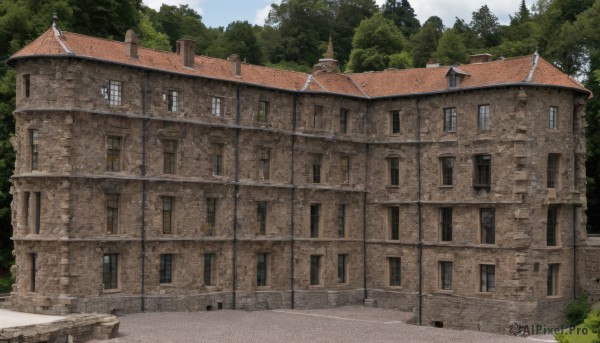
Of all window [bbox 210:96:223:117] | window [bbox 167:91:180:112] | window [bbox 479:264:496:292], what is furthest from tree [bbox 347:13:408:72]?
window [bbox 167:91:180:112]

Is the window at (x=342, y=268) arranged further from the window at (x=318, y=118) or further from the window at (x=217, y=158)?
the window at (x=217, y=158)

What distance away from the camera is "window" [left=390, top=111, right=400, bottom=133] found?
54.5m

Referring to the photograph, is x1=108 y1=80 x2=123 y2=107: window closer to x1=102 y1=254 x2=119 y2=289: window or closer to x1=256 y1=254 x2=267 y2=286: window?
x1=102 y1=254 x2=119 y2=289: window

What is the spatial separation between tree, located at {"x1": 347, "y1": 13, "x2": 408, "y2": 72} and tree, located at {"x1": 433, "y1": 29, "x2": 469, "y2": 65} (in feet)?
19.2

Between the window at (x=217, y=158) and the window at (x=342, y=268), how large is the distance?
33.5ft

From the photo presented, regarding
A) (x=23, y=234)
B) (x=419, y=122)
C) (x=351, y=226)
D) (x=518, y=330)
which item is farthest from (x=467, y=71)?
(x=23, y=234)

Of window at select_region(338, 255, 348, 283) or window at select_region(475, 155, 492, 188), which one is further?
window at select_region(338, 255, 348, 283)

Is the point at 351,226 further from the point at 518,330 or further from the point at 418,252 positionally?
the point at 518,330

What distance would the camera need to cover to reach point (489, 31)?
106m

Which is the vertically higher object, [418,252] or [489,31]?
[489,31]

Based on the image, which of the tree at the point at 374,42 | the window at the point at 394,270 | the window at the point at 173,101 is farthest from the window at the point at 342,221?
the tree at the point at 374,42

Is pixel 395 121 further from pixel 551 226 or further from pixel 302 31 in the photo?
pixel 302 31

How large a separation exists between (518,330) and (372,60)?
159ft

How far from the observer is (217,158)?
5006cm
